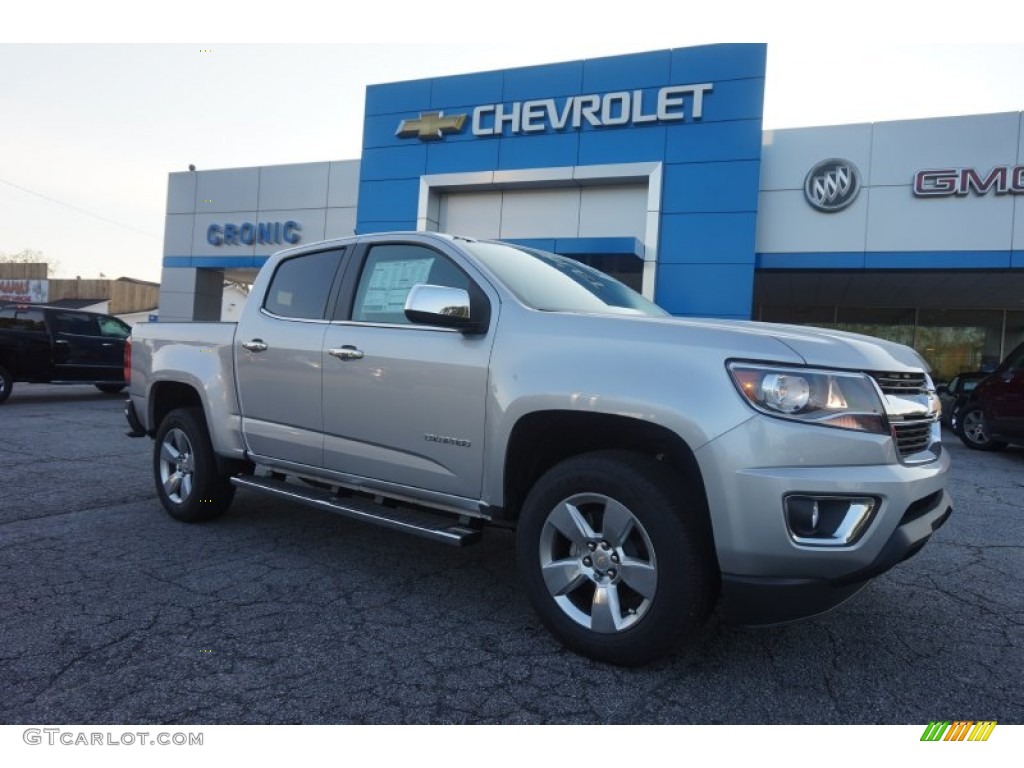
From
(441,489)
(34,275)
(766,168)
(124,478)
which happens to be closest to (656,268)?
(766,168)

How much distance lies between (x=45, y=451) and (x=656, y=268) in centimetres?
1107

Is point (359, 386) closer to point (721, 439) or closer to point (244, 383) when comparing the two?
point (244, 383)

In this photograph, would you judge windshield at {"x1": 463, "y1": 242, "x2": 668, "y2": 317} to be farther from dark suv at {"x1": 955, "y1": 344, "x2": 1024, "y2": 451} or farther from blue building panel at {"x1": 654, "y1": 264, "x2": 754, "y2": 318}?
blue building panel at {"x1": 654, "y1": 264, "x2": 754, "y2": 318}

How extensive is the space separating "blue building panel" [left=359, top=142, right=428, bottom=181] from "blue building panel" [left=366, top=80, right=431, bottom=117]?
949mm

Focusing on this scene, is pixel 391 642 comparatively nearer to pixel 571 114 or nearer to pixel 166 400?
pixel 166 400

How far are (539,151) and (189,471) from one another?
40.7 ft

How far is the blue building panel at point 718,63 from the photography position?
44.8 ft

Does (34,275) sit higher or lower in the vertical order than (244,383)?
higher

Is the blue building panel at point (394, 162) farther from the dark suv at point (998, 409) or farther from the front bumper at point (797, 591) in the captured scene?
the front bumper at point (797, 591)

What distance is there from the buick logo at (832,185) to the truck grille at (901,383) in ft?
43.1

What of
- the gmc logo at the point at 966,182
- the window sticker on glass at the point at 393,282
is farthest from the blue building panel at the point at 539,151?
the window sticker on glass at the point at 393,282

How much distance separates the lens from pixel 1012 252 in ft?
43.5

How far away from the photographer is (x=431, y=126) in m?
16.2
